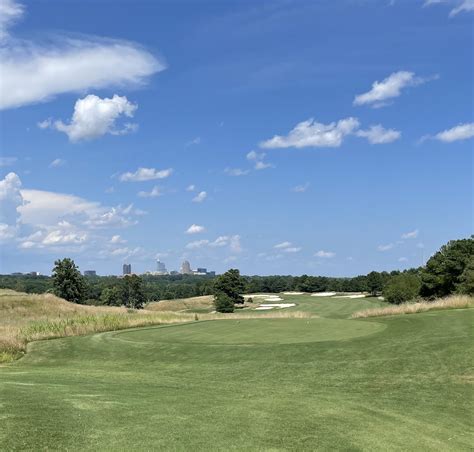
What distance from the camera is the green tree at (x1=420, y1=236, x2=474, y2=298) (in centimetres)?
5786

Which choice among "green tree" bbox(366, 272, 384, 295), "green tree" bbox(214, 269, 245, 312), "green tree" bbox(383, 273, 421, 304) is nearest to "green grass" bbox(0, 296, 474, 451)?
"green tree" bbox(383, 273, 421, 304)

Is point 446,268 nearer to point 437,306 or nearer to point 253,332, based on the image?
point 437,306

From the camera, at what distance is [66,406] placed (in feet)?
32.0

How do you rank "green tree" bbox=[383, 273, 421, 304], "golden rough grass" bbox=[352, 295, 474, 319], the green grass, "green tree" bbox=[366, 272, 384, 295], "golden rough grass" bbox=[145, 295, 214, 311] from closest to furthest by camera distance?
the green grass
"golden rough grass" bbox=[352, 295, 474, 319]
"green tree" bbox=[383, 273, 421, 304]
"golden rough grass" bbox=[145, 295, 214, 311]
"green tree" bbox=[366, 272, 384, 295]

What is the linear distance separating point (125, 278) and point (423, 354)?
368 feet

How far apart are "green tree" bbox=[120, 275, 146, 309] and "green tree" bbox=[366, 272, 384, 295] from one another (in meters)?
52.1

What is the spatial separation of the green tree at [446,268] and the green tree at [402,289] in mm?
7756

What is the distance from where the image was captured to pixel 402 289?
73812 mm

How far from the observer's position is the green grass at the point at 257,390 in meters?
8.56

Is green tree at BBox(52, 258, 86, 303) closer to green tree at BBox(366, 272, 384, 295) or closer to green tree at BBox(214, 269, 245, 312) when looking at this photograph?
green tree at BBox(214, 269, 245, 312)

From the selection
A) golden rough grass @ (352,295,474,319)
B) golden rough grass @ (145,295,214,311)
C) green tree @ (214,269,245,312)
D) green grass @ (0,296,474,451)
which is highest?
green tree @ (214,269,245,312)

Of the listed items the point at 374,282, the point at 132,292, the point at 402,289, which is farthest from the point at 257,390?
the point at 132,292

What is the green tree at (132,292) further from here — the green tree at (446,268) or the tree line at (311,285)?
the green tree at (446,268)

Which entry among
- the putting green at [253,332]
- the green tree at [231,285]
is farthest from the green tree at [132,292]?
the putting green at [253,332]
